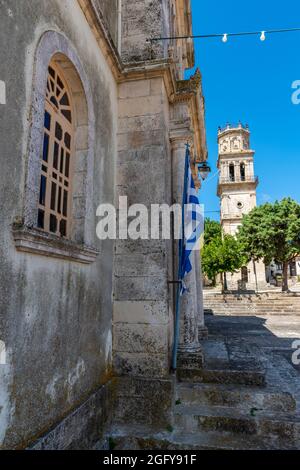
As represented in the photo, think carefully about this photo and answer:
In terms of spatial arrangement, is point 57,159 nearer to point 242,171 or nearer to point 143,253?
point 143,253

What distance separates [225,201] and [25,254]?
146 feet

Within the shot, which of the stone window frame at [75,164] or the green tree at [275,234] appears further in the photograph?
the green tree at [275,234]

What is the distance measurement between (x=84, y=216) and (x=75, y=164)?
0.68m

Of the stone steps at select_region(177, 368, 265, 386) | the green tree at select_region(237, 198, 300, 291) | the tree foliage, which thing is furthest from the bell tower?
the stone steps at select_region(177, 368, 265, 386)

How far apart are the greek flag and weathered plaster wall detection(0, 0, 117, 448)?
1.64 metres

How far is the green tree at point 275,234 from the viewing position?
95.2 ft

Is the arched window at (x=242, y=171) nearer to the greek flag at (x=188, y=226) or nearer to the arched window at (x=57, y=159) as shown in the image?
the greek flag at (x=188, y=226)

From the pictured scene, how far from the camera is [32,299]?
2734 mm

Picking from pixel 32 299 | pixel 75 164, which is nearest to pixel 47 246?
pixel 32 299

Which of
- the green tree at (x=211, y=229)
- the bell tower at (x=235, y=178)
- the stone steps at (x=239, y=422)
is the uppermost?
the bell tower at (x=235, y=178)

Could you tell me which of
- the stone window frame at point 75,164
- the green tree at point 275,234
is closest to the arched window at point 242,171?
the green tree at point 275,234

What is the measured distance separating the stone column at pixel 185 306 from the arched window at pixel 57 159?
2.15 m

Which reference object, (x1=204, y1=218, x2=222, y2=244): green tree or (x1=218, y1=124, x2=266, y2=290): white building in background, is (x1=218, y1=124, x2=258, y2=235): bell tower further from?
(x1=204, y1=218, x2=222, y2=244): green tree
